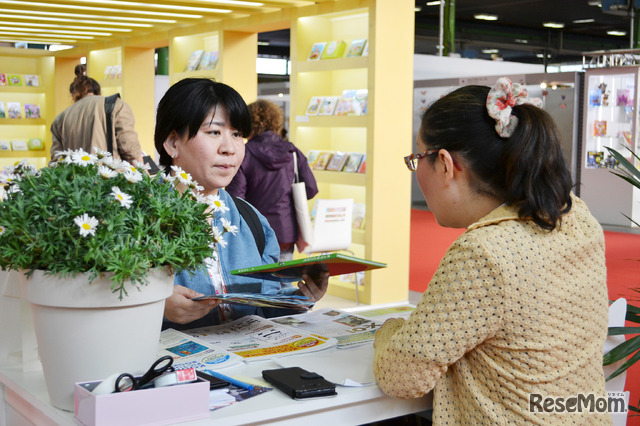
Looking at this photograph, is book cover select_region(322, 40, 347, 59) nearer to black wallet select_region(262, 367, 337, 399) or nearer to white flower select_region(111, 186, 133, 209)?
black wallet select_region(262, 367, 337, 399)

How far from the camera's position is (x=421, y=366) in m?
1.61

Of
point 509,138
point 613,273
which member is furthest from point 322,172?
point 509,138

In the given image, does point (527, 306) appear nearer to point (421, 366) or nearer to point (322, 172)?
point (421, 366)

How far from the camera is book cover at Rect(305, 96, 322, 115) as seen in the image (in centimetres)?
786

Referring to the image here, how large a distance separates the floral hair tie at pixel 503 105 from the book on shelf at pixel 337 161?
19.1 ft

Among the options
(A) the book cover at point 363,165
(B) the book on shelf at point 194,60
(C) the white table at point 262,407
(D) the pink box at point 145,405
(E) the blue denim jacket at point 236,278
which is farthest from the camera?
(B) the book on shelf at point 194,60

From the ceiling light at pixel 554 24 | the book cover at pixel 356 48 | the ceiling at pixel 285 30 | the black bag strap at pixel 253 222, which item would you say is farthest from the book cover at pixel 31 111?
the ceiling light at pixel 554 24

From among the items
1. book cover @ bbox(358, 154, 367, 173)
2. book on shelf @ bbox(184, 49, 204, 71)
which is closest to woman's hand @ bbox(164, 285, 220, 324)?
book cover @ bbox(358, 154, 367, 173)

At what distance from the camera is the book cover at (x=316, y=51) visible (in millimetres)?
7777

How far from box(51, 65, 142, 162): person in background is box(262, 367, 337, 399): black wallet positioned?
513 cm

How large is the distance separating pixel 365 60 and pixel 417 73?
8.41m

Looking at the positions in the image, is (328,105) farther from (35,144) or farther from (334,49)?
(35,144)

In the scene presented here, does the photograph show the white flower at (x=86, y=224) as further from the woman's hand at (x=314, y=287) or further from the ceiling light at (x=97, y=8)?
the ceiling light at (x=97, y=8)

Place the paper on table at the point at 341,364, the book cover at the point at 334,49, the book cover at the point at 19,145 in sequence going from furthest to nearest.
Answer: the book cover at the point at 19,145
the book cover at the point at 334,49
the paper on table at the point at 341,364
